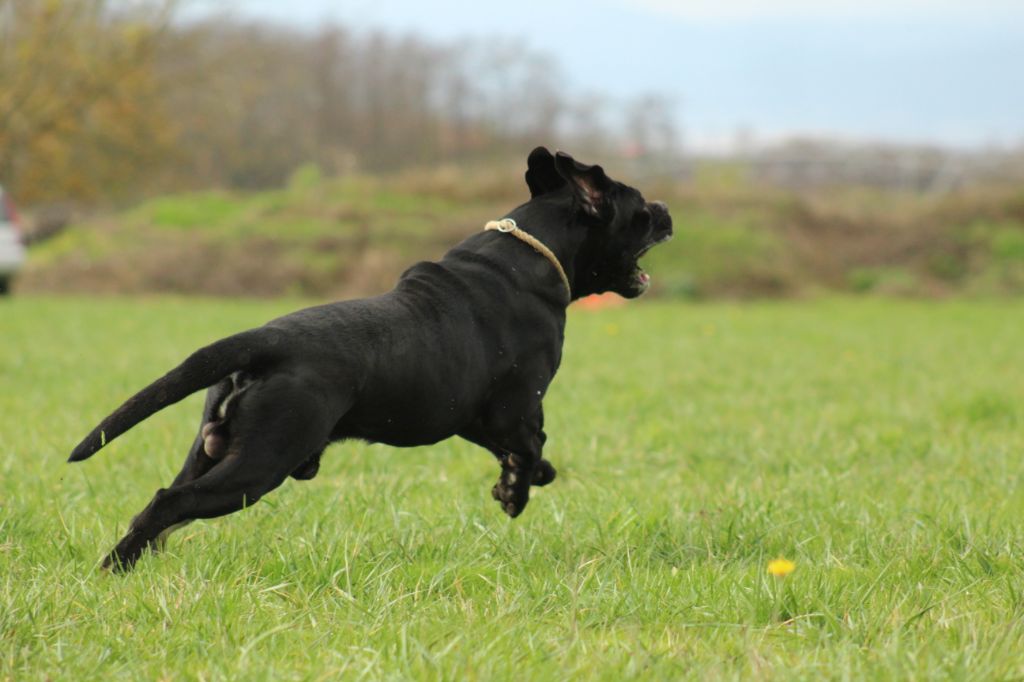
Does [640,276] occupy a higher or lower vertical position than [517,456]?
higher

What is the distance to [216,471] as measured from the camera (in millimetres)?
3320

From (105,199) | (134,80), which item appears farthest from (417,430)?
(105,199)

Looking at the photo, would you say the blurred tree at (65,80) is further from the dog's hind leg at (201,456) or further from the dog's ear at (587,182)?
the dog's hind leg at (201,456)

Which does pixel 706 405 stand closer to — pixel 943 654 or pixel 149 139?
pixel 943 654

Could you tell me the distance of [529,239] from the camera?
425 centimetres

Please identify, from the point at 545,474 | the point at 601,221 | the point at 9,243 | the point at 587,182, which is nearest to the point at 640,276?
the point at 601,221

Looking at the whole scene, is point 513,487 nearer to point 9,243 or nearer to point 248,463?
point 248,463

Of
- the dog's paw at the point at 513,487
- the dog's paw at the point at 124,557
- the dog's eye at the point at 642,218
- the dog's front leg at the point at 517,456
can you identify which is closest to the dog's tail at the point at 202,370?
the dog's paw at the point at 124,557

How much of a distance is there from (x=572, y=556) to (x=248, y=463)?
3.58ft

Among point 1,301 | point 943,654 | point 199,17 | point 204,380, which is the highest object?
point 199,17

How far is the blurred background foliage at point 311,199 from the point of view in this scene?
23.4m

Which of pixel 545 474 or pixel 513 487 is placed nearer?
pixel 513 487

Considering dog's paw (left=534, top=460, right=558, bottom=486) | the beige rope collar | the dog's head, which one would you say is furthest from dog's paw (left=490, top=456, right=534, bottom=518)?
the dog's head

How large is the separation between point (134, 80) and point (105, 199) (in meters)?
5.50
